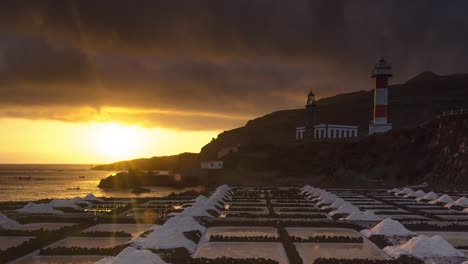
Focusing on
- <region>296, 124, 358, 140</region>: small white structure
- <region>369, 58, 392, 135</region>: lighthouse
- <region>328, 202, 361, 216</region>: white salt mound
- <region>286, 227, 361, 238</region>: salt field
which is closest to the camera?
<region>286, 227, 361, 238</region>: salt field

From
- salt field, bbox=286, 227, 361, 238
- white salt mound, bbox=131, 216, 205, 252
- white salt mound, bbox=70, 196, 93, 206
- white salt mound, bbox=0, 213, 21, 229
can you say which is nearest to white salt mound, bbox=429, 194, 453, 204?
salt field, bbox=286, 227, 361, 238

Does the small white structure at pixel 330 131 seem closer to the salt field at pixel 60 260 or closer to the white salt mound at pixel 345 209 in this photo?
the white salt mound at pixel 345 209

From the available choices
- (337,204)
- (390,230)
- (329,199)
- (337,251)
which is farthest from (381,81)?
(337,251)

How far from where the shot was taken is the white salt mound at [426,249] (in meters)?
18.5

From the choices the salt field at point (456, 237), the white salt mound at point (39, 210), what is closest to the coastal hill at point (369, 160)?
the salt field at point (456, 237)

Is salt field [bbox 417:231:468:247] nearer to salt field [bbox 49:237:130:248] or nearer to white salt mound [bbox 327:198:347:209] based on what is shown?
white salt mound [bbox 327:198:347:209]

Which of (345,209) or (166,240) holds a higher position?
(345,209)

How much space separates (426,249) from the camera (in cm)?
1875

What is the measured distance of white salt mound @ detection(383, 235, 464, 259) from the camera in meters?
18.5

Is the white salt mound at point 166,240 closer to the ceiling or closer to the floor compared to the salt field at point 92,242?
closer to the ceiling

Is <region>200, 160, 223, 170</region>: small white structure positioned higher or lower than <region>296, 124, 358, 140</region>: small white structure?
lower

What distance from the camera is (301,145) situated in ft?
291

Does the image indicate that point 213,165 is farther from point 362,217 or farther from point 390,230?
point 390,230

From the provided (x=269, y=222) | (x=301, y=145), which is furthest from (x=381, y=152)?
(x=269, y=222)
